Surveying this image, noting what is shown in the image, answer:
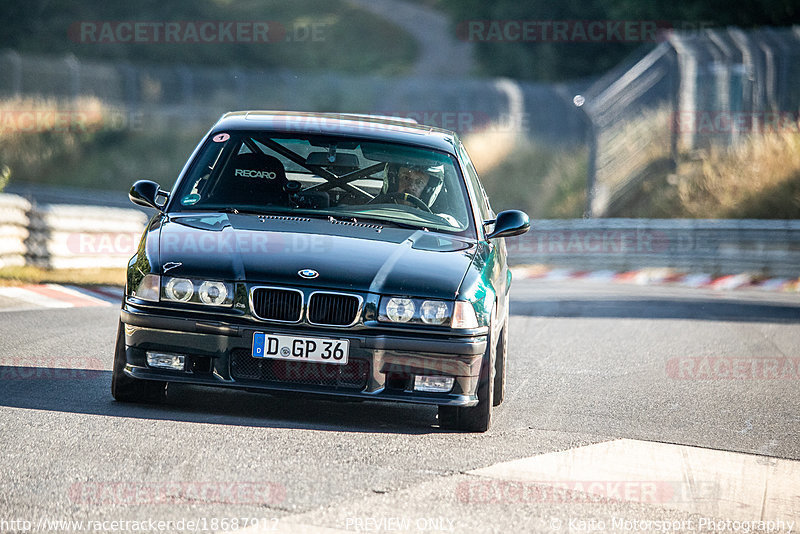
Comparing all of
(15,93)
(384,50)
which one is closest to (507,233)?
(15,93)

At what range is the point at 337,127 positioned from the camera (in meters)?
8.12

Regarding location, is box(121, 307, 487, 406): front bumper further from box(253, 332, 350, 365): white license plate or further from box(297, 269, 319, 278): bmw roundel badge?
box(297, 269, 319, 278): bmw roundel badge

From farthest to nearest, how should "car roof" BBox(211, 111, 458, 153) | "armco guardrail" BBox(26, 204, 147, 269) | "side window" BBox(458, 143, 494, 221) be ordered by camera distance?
"armco guardrail" BBox(26, 204, 147, 269)
"side window" BBox(458, 143, 494, 221)
"car roof" BBox(211, 111, 458, 153)

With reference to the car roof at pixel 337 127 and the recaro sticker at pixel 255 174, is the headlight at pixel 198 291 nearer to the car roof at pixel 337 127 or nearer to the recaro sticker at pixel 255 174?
the recaro sticker at pixel 255 174

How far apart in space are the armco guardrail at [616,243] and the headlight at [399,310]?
991 cm

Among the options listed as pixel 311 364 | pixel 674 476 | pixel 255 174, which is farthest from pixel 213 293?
pixel 674 476

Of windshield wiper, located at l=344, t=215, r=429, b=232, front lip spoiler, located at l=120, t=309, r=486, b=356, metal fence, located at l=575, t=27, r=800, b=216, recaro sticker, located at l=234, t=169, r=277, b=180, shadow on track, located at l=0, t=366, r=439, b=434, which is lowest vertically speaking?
shadow on track, located at l=0, t=366, r=439, b=434

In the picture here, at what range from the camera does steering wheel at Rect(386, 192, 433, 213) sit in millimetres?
7770

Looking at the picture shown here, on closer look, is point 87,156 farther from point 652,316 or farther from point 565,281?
point 652,316

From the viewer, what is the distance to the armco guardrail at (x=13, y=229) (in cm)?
1416

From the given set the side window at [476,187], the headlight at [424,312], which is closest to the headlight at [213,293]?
the headlight at [424,312]

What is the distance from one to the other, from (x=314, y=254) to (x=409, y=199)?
4.06 ft

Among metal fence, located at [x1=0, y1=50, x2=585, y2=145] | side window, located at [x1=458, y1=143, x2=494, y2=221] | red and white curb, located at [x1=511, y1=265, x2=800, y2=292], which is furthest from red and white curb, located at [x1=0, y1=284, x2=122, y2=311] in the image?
metal fence, located at [x1=0, y1=50, x2=585, y2=145]

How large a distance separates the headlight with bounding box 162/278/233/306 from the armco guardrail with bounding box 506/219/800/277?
15.9 metres
